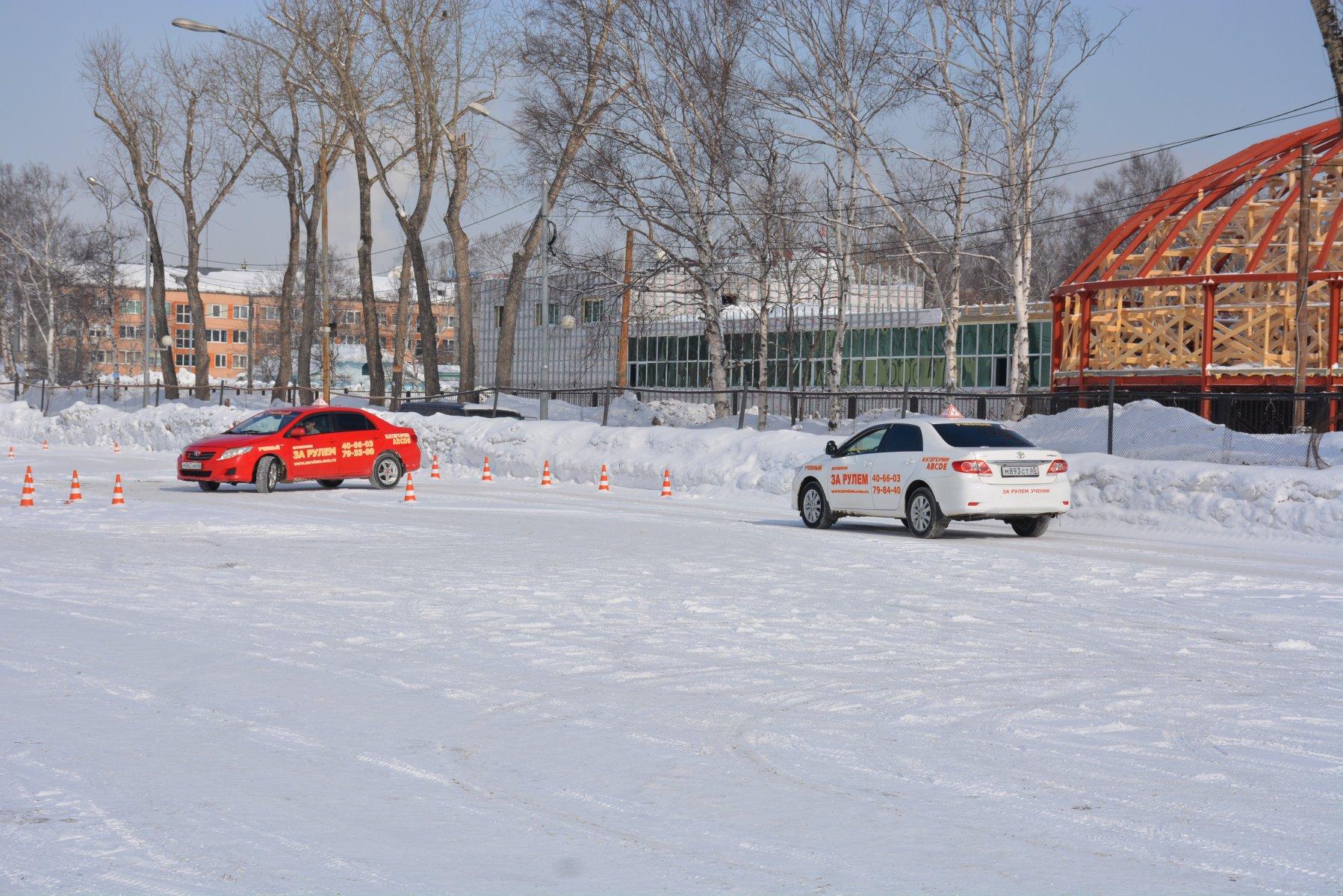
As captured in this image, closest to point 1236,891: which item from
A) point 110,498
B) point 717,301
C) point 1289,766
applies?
point 1289,766

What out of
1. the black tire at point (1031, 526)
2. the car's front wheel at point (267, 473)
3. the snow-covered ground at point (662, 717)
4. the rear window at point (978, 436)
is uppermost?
the rear window at point (978, 436)

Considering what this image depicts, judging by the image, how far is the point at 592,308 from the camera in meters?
48.5

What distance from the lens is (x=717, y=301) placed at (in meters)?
39.6

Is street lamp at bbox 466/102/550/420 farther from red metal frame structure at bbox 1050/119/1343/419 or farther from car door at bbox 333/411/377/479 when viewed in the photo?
red metal frame structure at bbox 1050/119/1343/419

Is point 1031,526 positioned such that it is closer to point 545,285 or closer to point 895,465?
point 895,465

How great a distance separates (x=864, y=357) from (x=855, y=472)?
47.8 metres

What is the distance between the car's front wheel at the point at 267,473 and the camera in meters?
25.5

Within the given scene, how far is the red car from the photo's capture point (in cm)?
2542

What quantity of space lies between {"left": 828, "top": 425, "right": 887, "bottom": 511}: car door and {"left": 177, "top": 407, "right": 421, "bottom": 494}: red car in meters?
10.6

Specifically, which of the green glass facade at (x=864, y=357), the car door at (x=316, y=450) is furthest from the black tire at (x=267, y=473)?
the green glass facade at (x=864, y=357)

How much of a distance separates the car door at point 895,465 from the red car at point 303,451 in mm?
11471

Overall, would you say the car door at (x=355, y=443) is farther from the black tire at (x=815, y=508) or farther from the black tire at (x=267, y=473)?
the black tire at (x=815, y=508)

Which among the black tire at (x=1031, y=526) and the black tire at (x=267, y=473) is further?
the black tire at (x=267, y=473)

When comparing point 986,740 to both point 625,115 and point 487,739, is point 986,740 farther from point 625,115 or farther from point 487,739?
point 625,115
